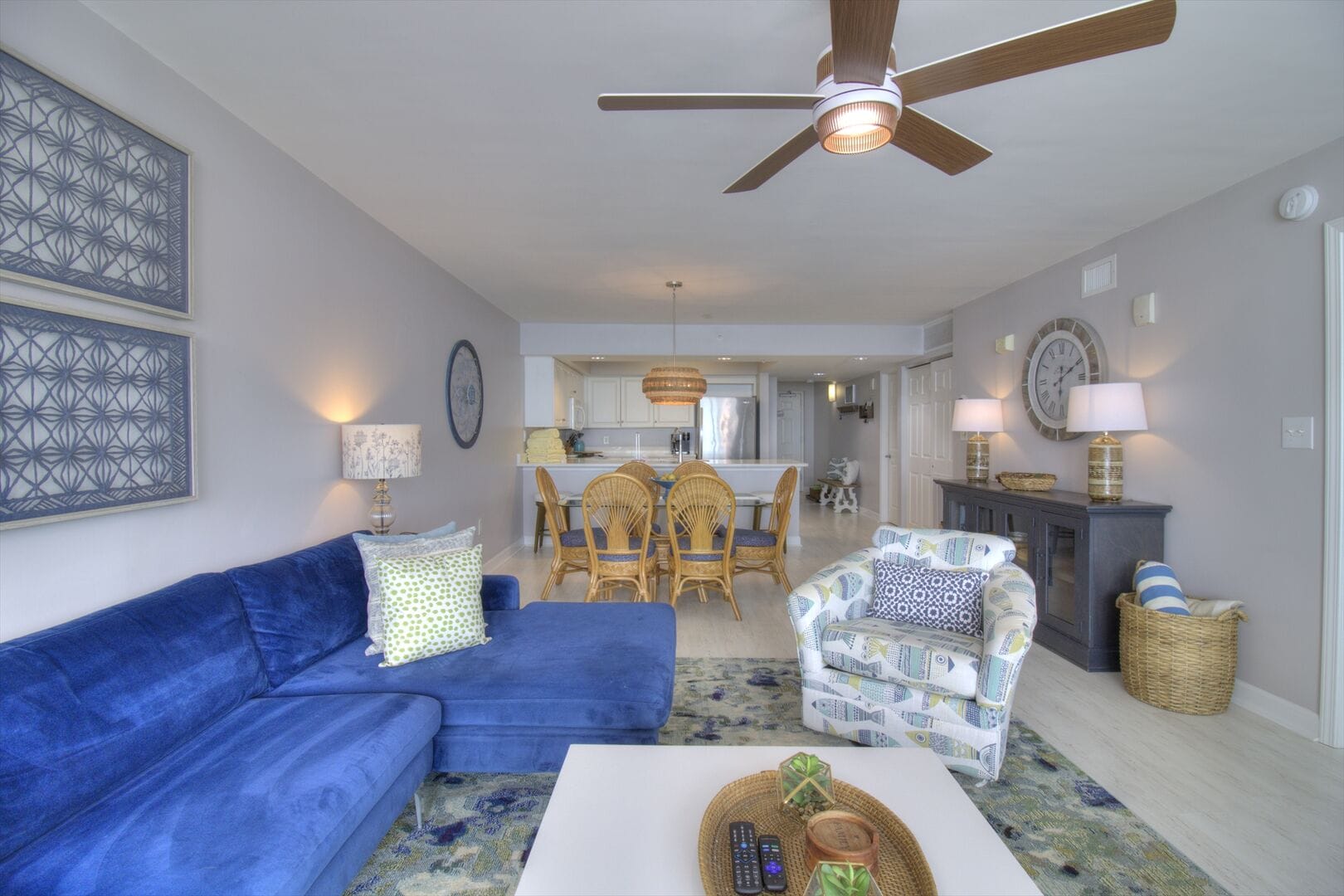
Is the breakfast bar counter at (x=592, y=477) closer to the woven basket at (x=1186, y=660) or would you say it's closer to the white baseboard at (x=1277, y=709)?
the woven basket at (x=1186, y=660)

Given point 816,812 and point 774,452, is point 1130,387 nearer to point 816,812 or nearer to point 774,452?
point 816,812

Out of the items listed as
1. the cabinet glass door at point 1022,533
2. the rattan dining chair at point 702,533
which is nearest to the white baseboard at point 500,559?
the rattan dining chair at point 702,533

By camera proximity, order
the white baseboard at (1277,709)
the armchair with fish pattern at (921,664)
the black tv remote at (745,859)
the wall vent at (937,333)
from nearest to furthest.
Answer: the black tv remote at (745,859), the armchair with fish pattern at (921,664), the white baseboard at (1277,709), the wall vent at (937,333)

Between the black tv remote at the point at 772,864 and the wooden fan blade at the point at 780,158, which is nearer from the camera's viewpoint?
the black tv remote at the point at 772,864

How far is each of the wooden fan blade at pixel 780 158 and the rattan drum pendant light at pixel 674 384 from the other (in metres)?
2.74

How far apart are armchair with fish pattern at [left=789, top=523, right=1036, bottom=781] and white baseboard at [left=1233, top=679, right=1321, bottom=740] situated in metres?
1.28

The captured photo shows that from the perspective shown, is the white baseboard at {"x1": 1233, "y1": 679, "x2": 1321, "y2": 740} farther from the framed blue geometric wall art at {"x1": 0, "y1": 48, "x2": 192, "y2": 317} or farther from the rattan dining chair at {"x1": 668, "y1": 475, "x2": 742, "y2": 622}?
the framed blue geometric wall art at {"x1": 0, "y1": 48, "x2": 192, "y2": 317}

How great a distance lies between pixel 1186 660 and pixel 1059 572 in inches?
30.1

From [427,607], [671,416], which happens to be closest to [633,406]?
[671,416]

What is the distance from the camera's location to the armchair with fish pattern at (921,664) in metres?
2.03

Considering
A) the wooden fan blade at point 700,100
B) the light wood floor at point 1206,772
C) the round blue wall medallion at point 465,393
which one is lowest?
the light wood floor at point 1206,772

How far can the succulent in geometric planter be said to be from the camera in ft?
4.20

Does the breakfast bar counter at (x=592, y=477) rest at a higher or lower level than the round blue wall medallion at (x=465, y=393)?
lower

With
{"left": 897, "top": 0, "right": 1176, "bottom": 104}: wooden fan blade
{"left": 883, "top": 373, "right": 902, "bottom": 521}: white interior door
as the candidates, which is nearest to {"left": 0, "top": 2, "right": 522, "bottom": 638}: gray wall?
{"left": 897, "top": 0, "right": 1176, "bottom": 104}: wooden fan blade
